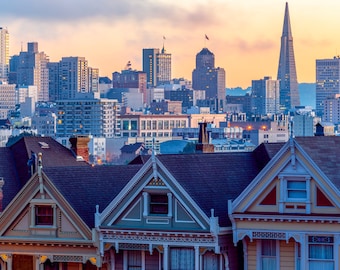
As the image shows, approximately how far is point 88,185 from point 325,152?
14.0ft

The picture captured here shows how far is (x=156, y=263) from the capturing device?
29188 mm

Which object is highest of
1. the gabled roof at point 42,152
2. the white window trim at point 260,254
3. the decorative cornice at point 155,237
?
the gabled roof at point 42,152

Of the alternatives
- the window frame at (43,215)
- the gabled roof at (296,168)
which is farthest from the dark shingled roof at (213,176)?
the window frame at (43,215)

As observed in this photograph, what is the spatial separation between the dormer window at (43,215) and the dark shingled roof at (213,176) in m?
2.08

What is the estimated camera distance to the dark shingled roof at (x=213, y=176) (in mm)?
28828

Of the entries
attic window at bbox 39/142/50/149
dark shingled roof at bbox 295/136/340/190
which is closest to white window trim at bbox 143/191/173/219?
dark shingled roof at bbox 295/136/340/190

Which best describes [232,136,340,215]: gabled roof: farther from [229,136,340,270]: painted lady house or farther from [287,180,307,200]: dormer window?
[287,180,307,200]: dormer window

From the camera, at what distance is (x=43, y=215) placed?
30000 millimetres

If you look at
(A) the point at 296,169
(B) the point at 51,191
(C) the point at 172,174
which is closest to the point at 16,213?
(B) the point at 51,191

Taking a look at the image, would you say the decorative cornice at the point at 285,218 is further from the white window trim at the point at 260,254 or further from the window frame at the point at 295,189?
the white window trim at the point at 260,254

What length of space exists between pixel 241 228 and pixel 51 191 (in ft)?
11.1

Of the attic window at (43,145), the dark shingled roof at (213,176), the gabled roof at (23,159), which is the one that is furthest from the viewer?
the attic window at (43,145)

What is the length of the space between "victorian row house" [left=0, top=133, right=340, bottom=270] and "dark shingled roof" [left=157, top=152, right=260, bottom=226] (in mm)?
22

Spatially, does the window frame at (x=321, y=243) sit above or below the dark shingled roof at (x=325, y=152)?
below
